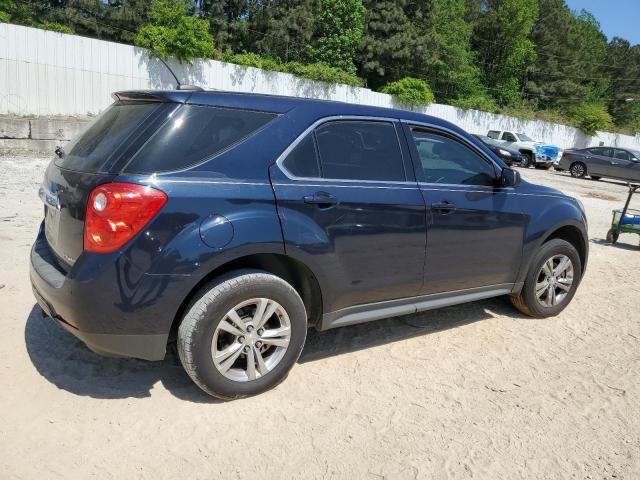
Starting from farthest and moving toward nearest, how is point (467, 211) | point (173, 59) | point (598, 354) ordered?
point (173, 59)
point (598, 354)
point (467, 211)

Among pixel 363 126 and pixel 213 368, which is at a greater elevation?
pixel 363 126

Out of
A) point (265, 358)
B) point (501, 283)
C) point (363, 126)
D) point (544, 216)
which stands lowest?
point (265, 358)

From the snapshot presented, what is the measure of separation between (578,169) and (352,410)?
74.6 feet

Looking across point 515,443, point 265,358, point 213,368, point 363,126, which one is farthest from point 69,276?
point 515,443

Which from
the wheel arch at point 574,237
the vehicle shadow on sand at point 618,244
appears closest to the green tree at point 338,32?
the vehicle shadow on sand at point 618,244

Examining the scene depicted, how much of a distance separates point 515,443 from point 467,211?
165 centimetres

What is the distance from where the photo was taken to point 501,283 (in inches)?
169

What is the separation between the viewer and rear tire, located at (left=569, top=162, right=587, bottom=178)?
2234 cm

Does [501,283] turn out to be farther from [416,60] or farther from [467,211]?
[416,60]

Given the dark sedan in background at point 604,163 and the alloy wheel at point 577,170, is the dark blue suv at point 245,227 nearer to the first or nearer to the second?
the dark sedan in background at point 604,163

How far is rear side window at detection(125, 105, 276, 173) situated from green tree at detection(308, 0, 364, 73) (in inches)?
1329

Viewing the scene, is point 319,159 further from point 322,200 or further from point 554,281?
point 554,281

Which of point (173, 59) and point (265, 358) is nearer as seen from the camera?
point (265, 358)

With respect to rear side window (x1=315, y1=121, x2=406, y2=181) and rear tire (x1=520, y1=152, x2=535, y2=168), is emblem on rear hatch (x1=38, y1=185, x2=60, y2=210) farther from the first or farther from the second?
rear tire (x1=520, y1=152, x2=535, y2=168)
